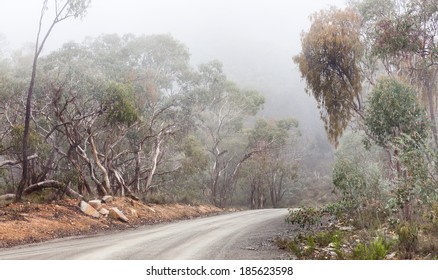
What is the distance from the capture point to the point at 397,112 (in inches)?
421

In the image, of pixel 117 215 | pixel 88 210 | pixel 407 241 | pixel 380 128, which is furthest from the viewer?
pixel 117 215

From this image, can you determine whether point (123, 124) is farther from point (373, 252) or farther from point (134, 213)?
point (373, 252)

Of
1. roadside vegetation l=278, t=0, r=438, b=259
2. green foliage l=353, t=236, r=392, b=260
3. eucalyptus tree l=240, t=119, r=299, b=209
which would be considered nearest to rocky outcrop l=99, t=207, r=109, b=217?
roadside vegetation l=278, t=0, r=438, b=259

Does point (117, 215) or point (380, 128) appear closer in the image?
point (380, 128)

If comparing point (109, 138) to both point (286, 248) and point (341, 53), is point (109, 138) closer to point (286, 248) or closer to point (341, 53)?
point (341, 53)

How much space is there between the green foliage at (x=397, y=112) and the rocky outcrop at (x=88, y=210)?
378 inches

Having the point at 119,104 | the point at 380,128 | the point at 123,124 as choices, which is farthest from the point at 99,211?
the point at 380,128

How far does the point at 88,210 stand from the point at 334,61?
416 inches

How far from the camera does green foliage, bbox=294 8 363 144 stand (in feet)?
49.0

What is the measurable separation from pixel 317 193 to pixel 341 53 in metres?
37.8

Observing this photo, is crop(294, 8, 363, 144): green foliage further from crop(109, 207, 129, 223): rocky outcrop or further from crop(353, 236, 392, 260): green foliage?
crop(353, 236, 392, 260): green foliage

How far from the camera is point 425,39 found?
12.6m

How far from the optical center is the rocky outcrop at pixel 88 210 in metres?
13.8

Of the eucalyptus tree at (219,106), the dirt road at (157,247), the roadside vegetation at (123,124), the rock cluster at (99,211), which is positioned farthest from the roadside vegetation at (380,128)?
the eucalyptus tree at (219,106)
